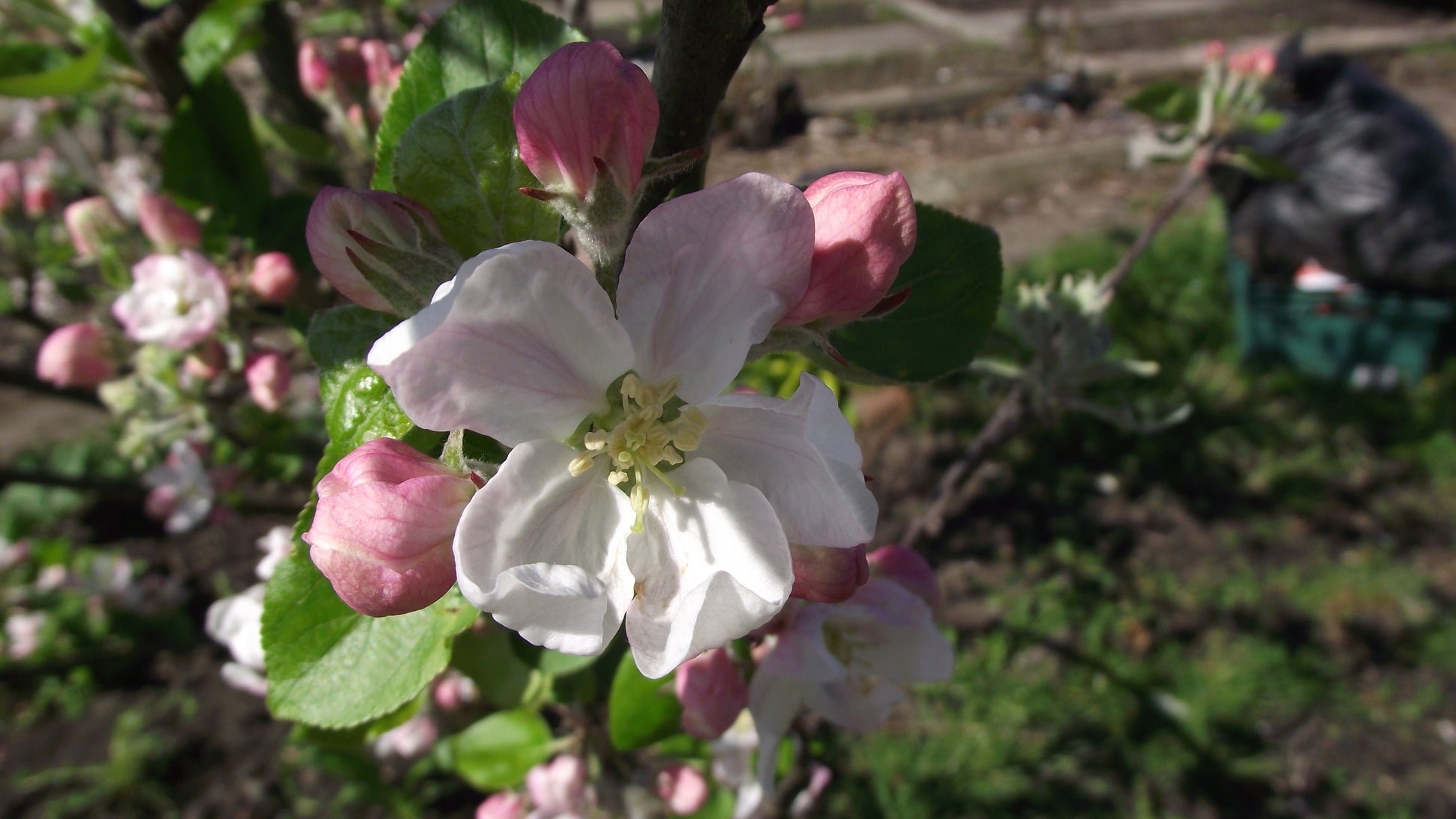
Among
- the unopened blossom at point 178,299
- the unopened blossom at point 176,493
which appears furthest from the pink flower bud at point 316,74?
the unopened blossom at point 176,493

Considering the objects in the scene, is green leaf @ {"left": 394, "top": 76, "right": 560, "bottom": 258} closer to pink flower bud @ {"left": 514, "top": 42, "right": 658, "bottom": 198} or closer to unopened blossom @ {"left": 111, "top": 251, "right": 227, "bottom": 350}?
pink flower bud @ {"left": 514, "top": 42, "right": 658, "bottom": 198}

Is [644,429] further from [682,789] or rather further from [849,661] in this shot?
[682,789]

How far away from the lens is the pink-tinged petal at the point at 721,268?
0.65m

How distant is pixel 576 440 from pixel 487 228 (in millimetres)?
194

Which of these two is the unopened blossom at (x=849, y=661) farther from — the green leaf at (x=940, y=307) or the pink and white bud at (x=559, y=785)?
the pink and white bud at (x=559, y=785)

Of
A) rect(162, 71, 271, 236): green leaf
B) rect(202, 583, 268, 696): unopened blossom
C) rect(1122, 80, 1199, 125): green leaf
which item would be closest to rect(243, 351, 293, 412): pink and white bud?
rect(162, 71, 271, 236): green leaf

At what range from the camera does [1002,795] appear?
2994 millimetres

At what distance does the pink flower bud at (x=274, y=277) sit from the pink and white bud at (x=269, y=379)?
18cm

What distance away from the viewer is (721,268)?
674 mm

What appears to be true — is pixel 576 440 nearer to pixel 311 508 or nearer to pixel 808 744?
pixel 311 508

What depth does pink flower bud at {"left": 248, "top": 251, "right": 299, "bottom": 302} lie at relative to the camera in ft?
4.43

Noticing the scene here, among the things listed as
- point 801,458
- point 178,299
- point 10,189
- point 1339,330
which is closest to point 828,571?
point 801,458

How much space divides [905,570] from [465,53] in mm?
764

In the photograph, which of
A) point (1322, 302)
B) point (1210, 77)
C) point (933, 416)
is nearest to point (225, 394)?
point (1210, 77)
